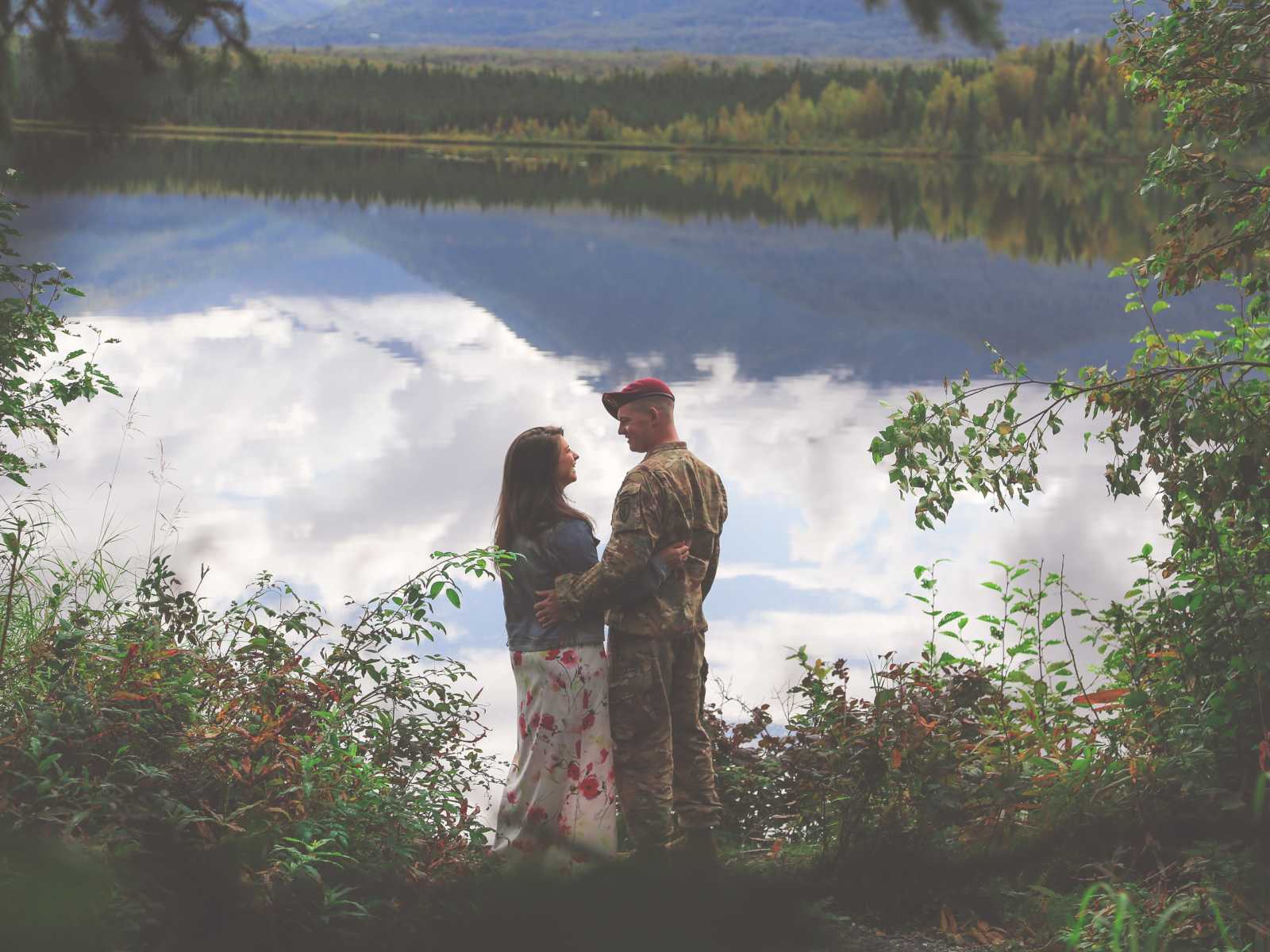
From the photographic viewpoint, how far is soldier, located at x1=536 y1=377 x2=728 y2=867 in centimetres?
482

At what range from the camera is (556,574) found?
4.90m

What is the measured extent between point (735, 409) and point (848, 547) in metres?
8.14

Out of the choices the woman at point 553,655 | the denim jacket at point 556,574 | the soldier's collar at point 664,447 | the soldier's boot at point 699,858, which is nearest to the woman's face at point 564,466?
the woman at point 553,655

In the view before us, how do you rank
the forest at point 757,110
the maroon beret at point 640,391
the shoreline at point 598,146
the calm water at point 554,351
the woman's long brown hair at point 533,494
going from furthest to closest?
the shoreline at point 598,146, the forest at point 757,110, the calm water at point 554,351, the maroon beret at point 640,391, the woman's long brown hair at point 533,494

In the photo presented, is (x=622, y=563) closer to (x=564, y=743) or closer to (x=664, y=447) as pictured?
(x=664, y=447)

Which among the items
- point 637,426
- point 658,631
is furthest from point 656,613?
point 637,426

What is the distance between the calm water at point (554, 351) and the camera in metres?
Answer: 11.9

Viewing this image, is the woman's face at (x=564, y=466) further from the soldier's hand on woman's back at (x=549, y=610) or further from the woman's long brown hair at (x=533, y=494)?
the soldier's hand on woman's back at (x=549, y=610)

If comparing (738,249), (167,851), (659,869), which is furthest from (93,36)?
(738,249)

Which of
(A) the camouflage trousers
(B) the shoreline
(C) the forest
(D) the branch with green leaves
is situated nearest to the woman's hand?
(A) the camouflage trousers

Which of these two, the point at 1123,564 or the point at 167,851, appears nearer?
the point at 167,851

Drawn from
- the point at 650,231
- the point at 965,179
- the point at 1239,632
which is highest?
the point at 965,179

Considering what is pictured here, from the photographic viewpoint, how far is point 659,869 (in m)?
0.95

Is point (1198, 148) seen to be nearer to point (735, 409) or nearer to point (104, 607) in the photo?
point (104, 607)
